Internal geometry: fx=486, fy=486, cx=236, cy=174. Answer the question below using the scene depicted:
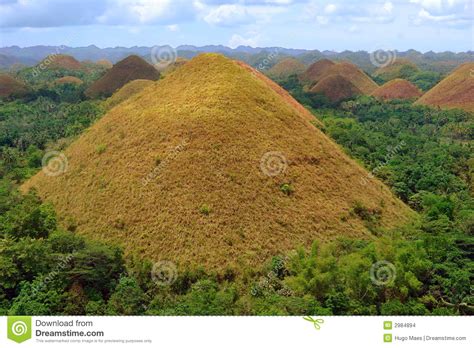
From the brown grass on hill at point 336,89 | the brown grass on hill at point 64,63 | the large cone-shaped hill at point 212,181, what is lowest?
the large cone-shaped hill at point 212,181

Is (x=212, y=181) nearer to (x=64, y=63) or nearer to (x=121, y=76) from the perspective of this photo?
(x=121, y=76)

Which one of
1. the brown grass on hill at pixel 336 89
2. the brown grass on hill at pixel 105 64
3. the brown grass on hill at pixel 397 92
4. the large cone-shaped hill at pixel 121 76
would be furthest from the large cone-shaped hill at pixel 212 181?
the brown grass on hill at pixel 105 64

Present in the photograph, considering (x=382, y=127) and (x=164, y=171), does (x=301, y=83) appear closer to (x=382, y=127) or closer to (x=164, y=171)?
(x=382, y=127)

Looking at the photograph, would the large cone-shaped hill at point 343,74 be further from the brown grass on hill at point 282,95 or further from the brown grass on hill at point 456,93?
the brown grass on hill at point 282,95

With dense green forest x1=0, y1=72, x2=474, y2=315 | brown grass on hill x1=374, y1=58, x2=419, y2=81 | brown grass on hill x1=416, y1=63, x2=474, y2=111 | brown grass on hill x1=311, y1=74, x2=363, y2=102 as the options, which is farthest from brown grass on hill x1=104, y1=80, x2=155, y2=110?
brown grass on hill x1=374, y1=58, x2=419, y2=81

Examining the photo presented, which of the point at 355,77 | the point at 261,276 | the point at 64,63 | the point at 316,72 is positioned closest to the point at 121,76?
the point at 316,72
